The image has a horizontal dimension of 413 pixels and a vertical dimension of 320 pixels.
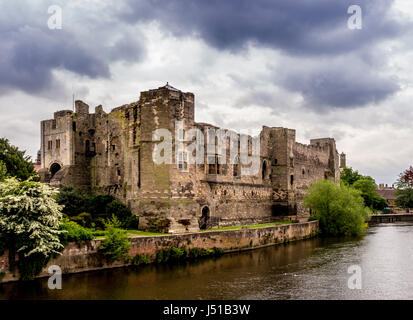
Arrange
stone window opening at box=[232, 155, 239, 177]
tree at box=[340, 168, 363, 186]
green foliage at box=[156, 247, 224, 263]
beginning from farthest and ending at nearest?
tree at box=[340, 168, 363, 186] < stone window opening at box=[232, 155, 239, 177] < green foliage at box=[156, 247, 224, 263]

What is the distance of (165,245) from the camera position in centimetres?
2294

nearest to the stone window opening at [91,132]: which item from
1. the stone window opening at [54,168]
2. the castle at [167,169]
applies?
the castle at [167,169]

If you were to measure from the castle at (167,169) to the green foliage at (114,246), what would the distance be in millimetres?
5537

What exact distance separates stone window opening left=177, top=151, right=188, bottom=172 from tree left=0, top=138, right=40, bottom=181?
873 centimetres

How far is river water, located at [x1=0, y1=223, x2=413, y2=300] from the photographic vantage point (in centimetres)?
1634

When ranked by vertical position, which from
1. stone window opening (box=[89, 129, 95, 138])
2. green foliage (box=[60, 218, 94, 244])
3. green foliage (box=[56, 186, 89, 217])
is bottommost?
green foliage (box=[60, 218, 94, 244])

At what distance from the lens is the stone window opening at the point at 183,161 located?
27391mm

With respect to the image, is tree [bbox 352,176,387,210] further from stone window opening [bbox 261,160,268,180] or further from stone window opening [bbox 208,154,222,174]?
stone window opening [bbox 208,154,222,174]

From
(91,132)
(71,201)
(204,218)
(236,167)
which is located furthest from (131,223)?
(236,167)

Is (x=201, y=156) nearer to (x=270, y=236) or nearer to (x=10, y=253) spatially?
(x=270, y=236)

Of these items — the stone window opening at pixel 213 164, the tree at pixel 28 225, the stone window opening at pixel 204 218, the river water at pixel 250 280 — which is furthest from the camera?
the stone window opening at pixel 213 164

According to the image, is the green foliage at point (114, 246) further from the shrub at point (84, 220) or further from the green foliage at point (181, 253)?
the shrub at point (84, 220)

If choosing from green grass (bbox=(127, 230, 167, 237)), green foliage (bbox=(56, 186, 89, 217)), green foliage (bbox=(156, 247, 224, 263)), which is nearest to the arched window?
green foliage (bbox=(156, 247, 224, 263))
